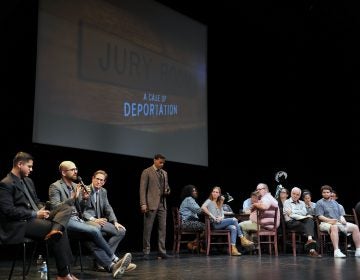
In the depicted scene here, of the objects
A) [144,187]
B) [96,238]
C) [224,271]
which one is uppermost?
[144,187]

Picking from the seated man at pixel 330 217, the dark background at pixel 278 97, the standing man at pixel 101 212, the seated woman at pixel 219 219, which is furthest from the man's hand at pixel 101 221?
the dark background at pixel 278 97

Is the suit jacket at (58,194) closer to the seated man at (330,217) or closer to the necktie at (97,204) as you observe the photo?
the necktie at (97,204)

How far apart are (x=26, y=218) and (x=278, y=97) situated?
24.6ft

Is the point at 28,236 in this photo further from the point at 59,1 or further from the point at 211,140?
the point at 211,140

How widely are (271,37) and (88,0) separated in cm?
447

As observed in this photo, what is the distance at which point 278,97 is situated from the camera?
32.9ft

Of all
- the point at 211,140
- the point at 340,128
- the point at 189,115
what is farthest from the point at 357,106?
the point at 189,115

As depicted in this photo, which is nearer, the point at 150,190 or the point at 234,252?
the point at 150,190

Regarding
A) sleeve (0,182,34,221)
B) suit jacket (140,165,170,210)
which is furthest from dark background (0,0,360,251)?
sleeve (0,182,34,221)

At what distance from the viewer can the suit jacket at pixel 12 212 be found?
3.26 metres

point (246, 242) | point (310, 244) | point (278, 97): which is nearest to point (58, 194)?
point (246, 242)

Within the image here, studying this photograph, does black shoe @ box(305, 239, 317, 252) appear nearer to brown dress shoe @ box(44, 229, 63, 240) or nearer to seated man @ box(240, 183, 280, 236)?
seated man @ box(240, 183, 280, 236)

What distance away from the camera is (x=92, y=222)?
4305 millimetres

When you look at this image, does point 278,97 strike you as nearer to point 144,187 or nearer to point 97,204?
point 144,187
